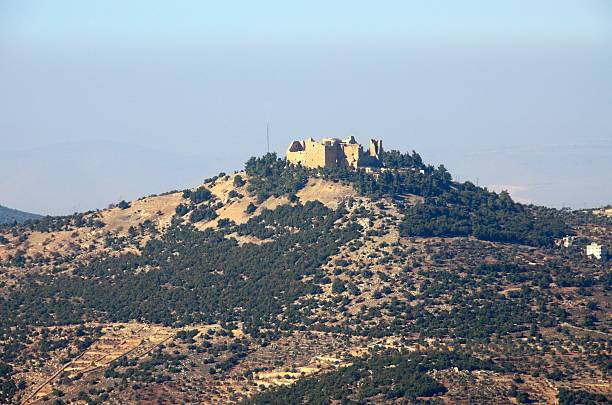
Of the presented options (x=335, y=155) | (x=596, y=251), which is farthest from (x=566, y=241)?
(x=335, y=155)

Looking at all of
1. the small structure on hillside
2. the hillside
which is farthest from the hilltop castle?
the small structure on hillside

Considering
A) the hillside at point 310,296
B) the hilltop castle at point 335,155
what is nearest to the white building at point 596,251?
the hillside at point 310,296

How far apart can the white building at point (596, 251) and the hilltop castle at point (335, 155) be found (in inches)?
968

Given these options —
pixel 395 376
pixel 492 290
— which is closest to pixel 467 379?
pixel 395 376

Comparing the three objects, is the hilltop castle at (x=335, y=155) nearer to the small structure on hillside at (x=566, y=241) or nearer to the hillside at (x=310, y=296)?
the hillside at (x=310, y=296)

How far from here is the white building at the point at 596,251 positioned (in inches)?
6211

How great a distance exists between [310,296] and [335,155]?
26143 mm

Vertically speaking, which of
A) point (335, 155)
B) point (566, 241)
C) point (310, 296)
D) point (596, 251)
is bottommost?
point (310, 296)

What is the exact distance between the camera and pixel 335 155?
554 ft

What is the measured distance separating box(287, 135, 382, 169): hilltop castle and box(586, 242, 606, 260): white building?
24.6m

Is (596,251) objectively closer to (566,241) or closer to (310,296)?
(566,241)

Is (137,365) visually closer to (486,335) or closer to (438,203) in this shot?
(486,335)

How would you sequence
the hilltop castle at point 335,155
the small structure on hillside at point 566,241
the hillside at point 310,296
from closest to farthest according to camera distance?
→ 1. the hillside at point 310,296
2. the small structure on hillside at point 566,241
3. the hilltop castle at point 335,155

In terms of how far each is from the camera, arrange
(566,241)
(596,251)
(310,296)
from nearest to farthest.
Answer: (310,296) → (596,251) → (566,241)
